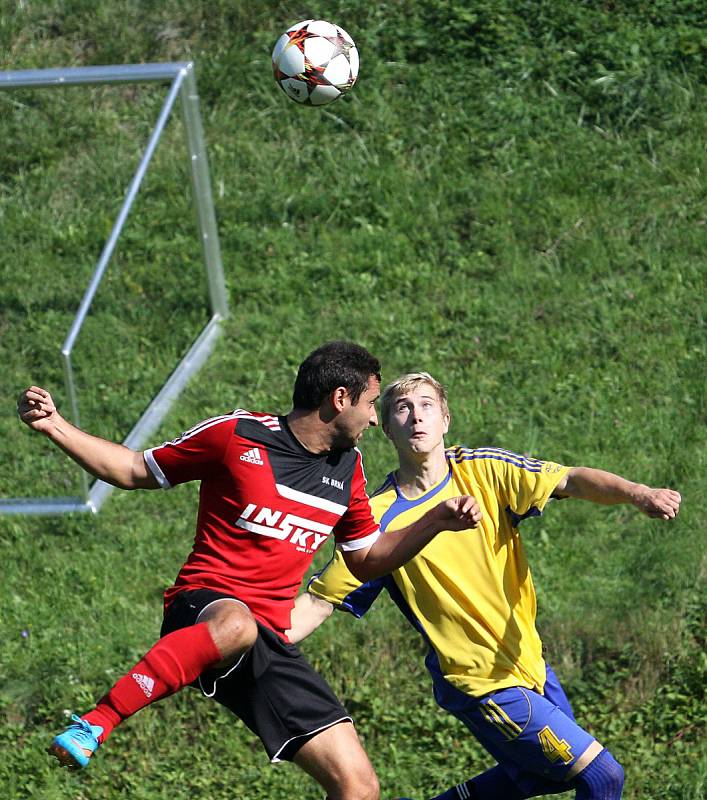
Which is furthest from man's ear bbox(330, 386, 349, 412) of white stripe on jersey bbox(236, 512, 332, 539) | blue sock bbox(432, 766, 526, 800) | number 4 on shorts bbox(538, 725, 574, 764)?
blue sock bbox(432, 766, 526, 800)

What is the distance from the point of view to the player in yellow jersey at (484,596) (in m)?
5.70

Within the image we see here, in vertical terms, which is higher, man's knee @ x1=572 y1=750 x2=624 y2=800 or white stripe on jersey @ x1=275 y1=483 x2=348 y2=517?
white stripe on jersey @ x1=275 y1=483 x2=348 y2=517

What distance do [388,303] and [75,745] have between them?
602cm

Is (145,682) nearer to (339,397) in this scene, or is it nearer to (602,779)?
(339,397)

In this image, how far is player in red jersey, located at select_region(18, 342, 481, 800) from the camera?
5.42m

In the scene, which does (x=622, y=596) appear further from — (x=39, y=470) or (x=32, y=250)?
(x=32, y=250)

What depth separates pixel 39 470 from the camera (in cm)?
947

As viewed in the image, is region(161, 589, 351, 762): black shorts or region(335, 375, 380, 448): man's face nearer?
region(161, 589, 351, 762): black shorts

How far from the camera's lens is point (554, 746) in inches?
223

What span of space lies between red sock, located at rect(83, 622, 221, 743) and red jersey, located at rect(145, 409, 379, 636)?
0.38m

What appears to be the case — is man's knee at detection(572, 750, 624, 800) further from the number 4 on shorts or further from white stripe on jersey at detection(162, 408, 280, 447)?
white stripe on jersey at detection(162, 408, 280, 447)

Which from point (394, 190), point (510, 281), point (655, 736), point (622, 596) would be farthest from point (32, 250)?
point (655, 736)

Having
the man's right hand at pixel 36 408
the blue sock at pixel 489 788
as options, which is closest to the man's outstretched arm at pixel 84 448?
the man's right hand at pixel 36 408

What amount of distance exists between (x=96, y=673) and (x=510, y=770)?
309cm
